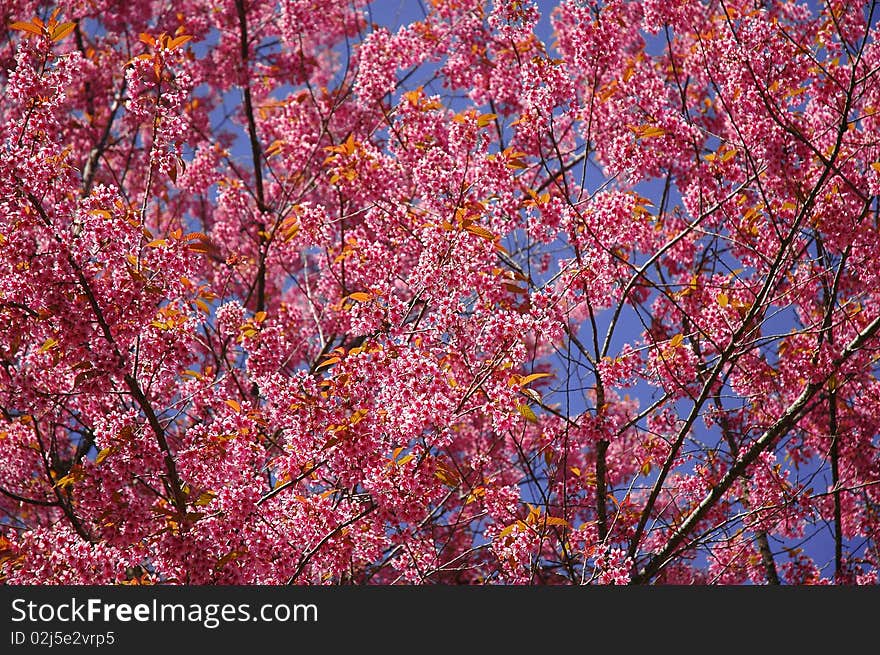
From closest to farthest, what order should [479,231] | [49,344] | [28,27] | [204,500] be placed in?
[28,27]
[49,344]
[204,500]
[479,231]

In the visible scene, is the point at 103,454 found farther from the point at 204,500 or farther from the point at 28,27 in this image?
the point at 28,27

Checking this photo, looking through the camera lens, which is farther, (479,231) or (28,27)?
(479,231)

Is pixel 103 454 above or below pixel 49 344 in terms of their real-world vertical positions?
below

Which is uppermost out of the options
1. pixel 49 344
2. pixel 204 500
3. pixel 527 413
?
pixel 49 344

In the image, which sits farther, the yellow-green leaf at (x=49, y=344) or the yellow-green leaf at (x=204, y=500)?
the yellow-green leaf at (x=204, y=500)

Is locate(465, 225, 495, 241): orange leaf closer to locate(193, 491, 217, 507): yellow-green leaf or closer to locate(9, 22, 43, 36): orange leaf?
locate(193, 491, 217, 507): yellow-green leaf

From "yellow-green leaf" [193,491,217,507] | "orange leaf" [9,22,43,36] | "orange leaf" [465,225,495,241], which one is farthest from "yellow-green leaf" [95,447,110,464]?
"orange leaf" [465,225,495,241]

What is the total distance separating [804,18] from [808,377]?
3290mm

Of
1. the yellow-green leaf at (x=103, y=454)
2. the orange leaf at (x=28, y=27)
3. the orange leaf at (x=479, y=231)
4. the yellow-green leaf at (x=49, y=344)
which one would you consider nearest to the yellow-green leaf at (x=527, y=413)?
the orange leaf at (x=479, y=231)

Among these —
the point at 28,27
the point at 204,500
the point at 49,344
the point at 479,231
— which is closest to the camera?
the point at 28,27

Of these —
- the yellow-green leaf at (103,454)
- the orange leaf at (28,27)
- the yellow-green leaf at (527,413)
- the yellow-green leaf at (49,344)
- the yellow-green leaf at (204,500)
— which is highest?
the orange leaf at (28,27)

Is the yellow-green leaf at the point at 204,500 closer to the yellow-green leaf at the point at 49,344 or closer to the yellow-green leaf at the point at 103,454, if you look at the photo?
the yellow-green leaf at the point at 103,454

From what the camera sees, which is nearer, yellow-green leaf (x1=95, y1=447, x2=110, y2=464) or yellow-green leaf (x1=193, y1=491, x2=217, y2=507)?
yellow-green leaf (x1=95, y1=447, x2=110, y2=464)

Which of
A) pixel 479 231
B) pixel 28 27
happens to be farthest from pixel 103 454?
pixel 479 231
